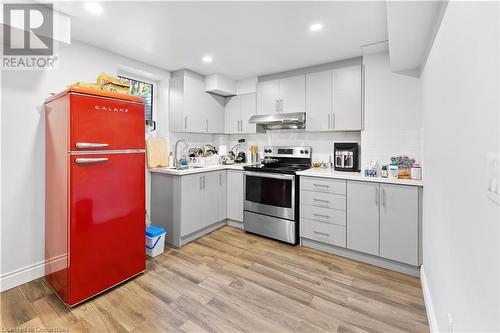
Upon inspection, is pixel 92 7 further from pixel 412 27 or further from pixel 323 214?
pixel 323 214

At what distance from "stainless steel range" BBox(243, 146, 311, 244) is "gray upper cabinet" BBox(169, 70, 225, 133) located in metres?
1.06

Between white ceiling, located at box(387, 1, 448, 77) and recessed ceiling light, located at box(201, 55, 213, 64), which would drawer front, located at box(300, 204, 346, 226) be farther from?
recessed ceiling light, located at box(201, 55, 213, 64)

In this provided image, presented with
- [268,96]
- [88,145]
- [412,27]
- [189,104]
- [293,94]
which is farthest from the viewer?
[268,96]

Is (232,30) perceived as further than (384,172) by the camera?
No

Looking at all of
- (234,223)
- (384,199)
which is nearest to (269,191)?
(234,223)

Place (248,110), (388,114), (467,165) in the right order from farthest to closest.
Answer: (248,110) → (388,114) → (467,165)

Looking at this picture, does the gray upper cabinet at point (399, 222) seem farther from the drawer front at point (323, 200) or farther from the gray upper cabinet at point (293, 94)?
the gray upper cabinet at point (293, 94)

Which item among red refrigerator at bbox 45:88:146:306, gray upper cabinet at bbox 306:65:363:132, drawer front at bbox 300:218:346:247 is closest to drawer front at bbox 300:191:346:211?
drawer front at bbox 300:218:346:247

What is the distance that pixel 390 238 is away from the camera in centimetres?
238

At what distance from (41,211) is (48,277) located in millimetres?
619

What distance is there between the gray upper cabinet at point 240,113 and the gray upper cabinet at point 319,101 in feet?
3.09

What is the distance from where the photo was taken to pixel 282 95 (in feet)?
11.4

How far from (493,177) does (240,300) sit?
72.6 inches

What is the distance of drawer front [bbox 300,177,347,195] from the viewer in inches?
105
